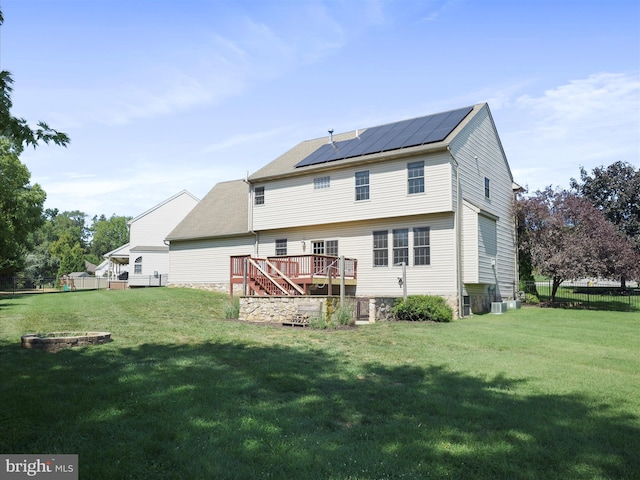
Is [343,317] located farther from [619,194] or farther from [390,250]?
[619,194]

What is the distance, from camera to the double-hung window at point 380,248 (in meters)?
20.5

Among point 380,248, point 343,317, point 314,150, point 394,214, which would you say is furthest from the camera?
point 314,150

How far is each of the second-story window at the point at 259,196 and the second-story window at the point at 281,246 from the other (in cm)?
216

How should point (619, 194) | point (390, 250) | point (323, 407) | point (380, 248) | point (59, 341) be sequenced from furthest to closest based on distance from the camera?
point (619, 194) → point (380, 248) → point (390, 250) → point (59, 341) → point (323, 407)

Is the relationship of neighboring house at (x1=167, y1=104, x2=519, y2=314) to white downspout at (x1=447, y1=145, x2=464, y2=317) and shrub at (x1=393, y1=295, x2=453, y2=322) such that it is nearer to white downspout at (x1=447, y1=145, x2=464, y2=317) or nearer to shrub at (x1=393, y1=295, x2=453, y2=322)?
white downspout at (x1=447, y1=145, x2=464, y2=317)

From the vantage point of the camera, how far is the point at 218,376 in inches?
282

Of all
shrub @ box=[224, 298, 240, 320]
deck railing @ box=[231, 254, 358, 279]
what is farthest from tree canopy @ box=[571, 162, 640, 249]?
shrub @ box=[224, 298, 240, 320]

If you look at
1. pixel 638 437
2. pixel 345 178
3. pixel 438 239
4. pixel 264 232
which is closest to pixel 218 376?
pixel 638 437

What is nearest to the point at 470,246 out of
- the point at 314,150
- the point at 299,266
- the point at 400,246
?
the point at 400,246

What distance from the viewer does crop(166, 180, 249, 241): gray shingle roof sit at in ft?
85.5

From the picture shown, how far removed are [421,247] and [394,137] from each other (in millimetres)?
5337

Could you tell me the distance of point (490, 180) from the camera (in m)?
22.8

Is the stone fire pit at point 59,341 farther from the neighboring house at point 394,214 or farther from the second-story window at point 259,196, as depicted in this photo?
the second-story window at point 259,196

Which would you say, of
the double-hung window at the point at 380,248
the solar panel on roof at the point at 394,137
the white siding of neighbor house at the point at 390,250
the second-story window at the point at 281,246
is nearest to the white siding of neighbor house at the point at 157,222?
the second-story window at the point at 281,246
